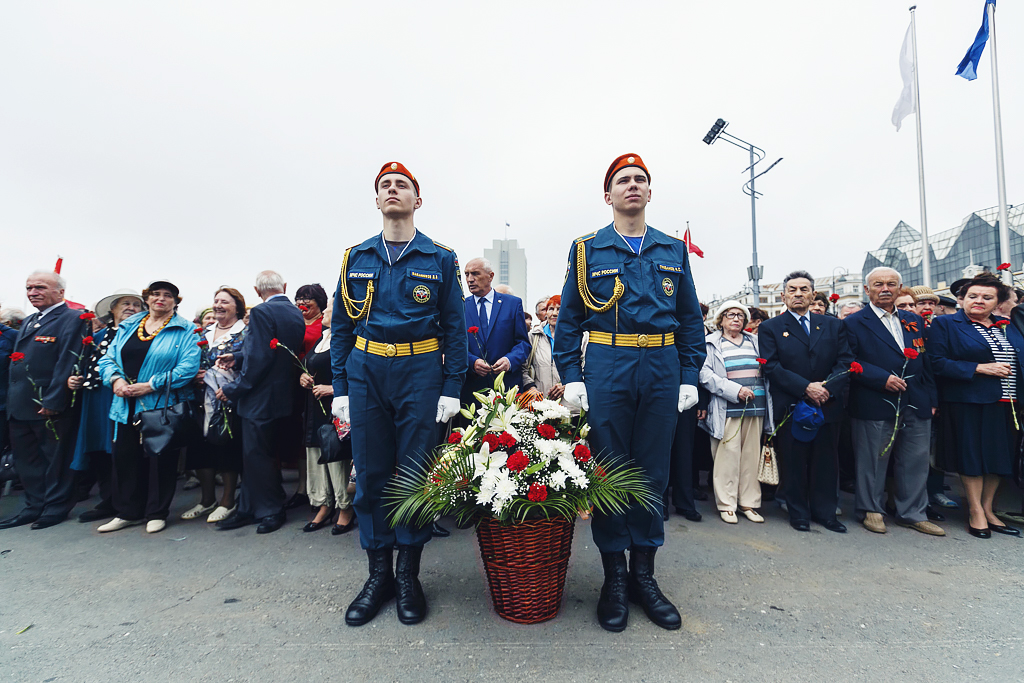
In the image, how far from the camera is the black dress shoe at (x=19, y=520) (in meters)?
4.18

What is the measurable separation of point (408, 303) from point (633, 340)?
4.03ft

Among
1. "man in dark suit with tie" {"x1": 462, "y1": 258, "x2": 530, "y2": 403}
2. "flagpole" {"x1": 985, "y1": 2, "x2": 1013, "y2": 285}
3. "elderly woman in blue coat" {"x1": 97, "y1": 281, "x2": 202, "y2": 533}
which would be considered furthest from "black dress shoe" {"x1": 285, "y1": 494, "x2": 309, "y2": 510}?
"flagpole" {"x1": 985, "y1": 2, "x2": 1013, "y2": 285}

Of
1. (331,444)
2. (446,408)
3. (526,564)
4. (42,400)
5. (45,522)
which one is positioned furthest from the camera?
(42,400)

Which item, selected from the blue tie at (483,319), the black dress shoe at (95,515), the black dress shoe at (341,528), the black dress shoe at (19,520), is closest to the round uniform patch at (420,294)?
the blue tie at (483,319)

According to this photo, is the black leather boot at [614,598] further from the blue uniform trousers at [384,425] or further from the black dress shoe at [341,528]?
the black dress shoe at [341,528]

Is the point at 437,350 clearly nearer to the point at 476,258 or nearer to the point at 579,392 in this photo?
the point at 579,392

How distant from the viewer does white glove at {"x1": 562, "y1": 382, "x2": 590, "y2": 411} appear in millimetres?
2592

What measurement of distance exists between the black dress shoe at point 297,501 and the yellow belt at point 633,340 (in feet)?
11.8

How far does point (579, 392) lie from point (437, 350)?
0.83 metres

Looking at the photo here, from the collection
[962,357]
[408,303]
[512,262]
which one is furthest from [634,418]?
[512,262]

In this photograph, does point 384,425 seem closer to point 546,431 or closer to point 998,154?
point 546,431

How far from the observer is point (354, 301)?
9.00 ft

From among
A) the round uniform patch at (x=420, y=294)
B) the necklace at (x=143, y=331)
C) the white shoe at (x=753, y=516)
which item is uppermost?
the round uniform patch at (x=420, y=294)

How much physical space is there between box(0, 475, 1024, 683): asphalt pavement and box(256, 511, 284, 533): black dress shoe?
0.45 feet
